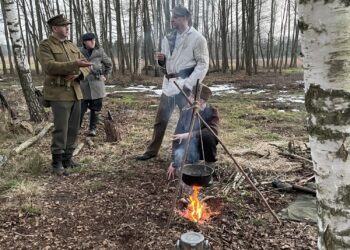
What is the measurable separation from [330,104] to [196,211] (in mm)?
2554

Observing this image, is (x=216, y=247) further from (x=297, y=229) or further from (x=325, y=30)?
(x=325, y=30)

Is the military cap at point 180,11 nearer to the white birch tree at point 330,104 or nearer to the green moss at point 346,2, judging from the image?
the white birch tree at point 330,104

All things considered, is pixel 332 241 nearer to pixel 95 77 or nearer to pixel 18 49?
pixel 95 77

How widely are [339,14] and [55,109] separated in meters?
4.28

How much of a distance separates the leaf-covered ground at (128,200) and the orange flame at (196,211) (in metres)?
0.08

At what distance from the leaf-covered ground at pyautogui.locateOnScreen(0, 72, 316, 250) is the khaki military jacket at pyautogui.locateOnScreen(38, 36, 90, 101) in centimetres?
103

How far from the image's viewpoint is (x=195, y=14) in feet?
97.4

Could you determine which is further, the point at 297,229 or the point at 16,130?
the point at 16,130

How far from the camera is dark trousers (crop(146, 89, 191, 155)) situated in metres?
5.48

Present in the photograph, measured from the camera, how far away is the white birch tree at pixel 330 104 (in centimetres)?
Result: 162

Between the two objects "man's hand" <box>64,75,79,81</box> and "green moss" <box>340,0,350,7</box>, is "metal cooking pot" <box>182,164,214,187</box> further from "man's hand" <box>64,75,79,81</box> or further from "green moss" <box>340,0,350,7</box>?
"green moss" <box>340,0,350,7</box>

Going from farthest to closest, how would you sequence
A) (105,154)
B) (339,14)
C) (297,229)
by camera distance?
(105,154), (297,229), (339,14)

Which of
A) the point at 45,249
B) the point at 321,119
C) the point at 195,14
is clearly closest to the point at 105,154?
the point at 45,249

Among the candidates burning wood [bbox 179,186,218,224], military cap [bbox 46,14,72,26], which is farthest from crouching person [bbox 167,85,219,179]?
military cap [bbox 46,14,72,26]
